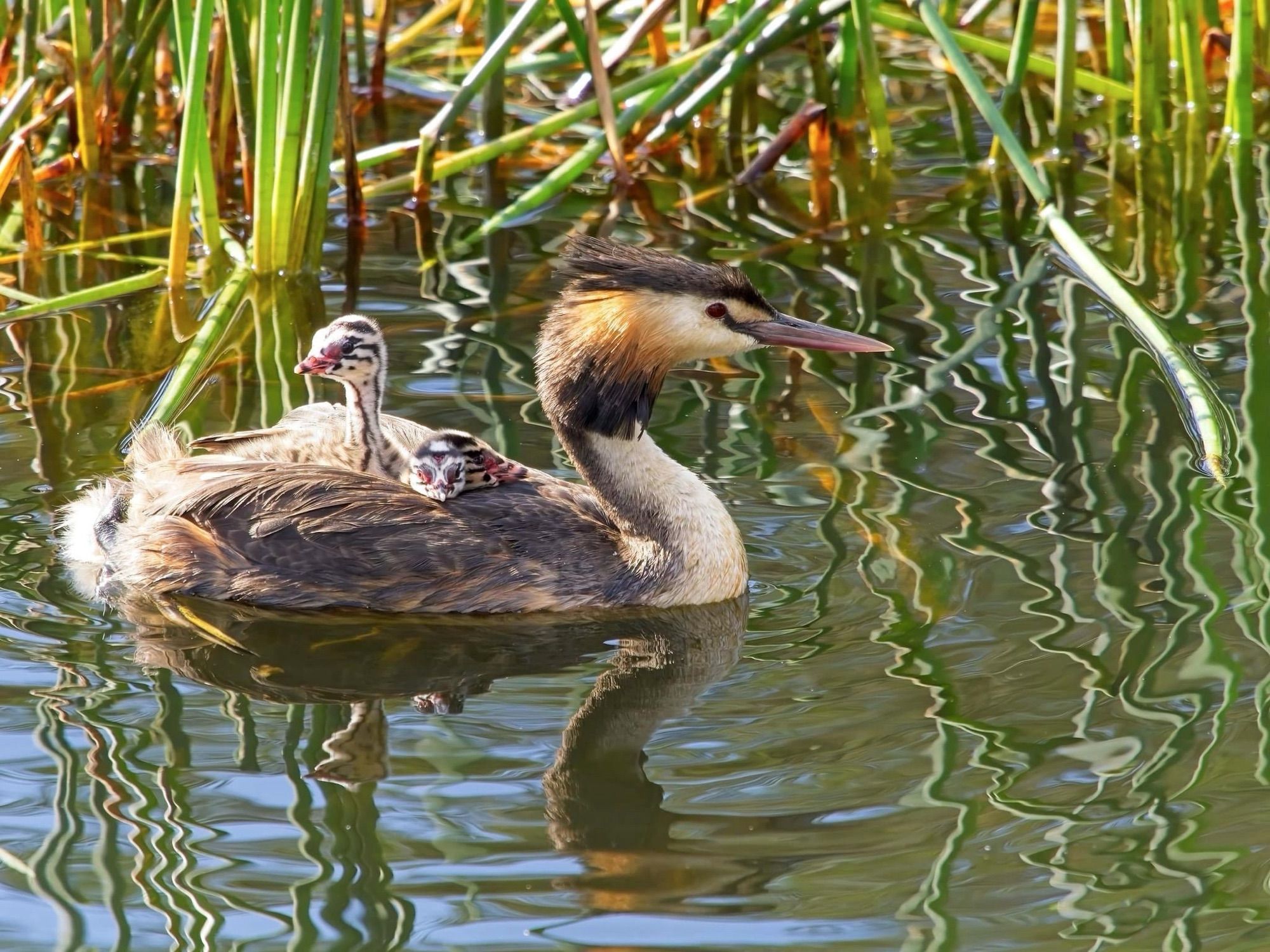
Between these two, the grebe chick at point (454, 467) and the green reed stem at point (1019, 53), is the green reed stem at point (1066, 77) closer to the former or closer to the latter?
the green reed stem at point (1019, 53)

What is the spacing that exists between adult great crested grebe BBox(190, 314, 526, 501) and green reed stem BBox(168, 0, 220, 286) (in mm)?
1424

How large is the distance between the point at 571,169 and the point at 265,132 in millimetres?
1363

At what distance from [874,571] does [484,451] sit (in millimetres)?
1108

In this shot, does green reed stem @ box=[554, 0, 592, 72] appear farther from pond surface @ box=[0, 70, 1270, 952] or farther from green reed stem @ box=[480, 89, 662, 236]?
pond surface @ box=[0, 70, 1270, 952]

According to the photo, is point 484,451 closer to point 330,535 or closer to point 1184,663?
point 330,535

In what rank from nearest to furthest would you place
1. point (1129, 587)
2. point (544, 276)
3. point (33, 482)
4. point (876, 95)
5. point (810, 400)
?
point (1129, 587), point (33, 482), point (810, 400), point (544, 276), point (876, 95)

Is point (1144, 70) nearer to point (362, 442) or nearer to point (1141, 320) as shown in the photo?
point (1141, 320)

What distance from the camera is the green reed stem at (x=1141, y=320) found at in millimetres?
5496

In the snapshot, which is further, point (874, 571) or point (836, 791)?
point (874, 571)

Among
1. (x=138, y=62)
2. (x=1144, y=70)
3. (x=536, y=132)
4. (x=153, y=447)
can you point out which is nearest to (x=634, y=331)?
(x=153, y=447)

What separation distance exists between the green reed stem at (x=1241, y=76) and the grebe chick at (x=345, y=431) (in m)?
4.35

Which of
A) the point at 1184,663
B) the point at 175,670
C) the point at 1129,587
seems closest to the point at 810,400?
the point at 1129,587

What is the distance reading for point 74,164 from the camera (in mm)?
8383

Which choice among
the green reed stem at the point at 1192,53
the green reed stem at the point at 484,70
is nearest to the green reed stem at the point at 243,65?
the green reed stem at the point at 484,70
